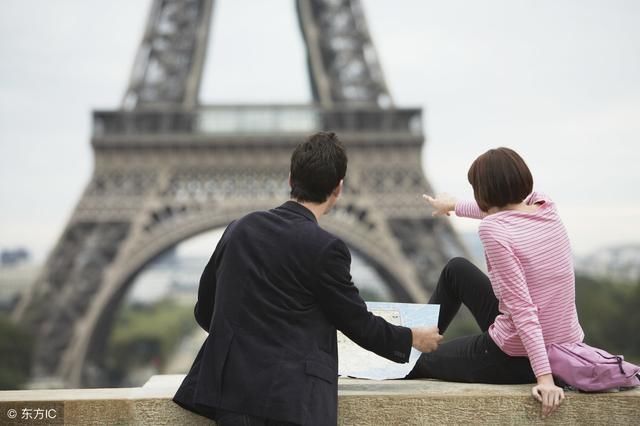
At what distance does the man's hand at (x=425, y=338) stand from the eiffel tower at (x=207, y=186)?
1661 cm

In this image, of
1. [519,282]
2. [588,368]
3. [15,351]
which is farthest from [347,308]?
[15,351]

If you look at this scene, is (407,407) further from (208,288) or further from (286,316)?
(208,288)

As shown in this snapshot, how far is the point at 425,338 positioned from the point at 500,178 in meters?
0.69

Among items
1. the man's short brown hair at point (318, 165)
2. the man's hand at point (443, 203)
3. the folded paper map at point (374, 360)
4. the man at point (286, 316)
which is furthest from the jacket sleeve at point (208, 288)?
the man's hand at point (443, 203)

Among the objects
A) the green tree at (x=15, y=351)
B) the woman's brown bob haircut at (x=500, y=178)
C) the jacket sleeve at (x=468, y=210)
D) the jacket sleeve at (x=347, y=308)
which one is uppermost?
the woman's brown bob haircut at (x=500, y=178)

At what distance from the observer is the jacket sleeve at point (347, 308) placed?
8.83 ft

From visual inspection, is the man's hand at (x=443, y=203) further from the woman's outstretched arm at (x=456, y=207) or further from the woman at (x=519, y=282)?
the woman at (x=519, y=282)

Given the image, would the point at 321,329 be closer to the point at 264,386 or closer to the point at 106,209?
the point at 264,386

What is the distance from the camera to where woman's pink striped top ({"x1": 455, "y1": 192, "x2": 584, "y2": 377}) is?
299 centimetres

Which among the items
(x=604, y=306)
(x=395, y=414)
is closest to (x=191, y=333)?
(x=604, y=306)

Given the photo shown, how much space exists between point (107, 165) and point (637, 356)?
15791mm

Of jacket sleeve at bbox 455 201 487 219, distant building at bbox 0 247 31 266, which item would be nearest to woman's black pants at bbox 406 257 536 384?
jacket sleeve at bbox 455 201 487 219

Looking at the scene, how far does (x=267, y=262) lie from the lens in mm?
2719

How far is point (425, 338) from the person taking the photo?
2955 millimetres
